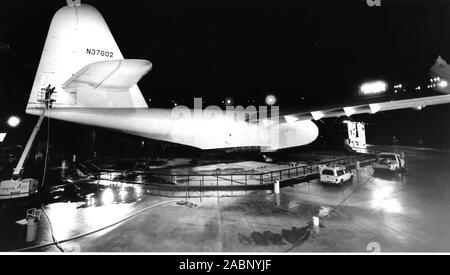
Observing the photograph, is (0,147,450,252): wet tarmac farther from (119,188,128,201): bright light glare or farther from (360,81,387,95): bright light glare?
(360,81,387,95): bright light glare

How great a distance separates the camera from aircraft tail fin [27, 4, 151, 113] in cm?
814

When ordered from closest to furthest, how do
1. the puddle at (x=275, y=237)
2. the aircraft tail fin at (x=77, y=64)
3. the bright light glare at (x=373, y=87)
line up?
the puddle at (x=275, y=237)
the aircraft tail fin at (x=77, y=64)
the bright light glare at (x=373, y=87)

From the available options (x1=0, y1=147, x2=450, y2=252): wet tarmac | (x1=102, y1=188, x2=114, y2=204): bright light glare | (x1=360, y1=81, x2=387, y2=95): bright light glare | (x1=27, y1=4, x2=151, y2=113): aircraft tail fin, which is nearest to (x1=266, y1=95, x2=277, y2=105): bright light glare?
(x1=360, y1=81, x2=387, y2=95): bright light glare

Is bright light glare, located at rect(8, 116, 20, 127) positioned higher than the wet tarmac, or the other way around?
bright light glare, located at rect(8, 116, 20, 127)

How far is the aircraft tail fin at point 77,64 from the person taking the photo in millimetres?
8141

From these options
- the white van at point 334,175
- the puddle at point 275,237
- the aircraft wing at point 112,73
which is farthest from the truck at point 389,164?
the aircraft wing at point 112,73

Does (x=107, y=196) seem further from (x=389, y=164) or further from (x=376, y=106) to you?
(x=389, y=164)

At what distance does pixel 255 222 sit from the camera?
8875mm

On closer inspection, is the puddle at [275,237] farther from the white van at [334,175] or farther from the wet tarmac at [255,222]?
→ the white van at [334,175]

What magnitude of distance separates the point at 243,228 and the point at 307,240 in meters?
2.31

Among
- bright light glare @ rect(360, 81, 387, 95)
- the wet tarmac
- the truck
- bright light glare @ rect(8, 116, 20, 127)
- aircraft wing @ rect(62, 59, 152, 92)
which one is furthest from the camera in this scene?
bright light glare @ rect(360, 81, 387, 95)

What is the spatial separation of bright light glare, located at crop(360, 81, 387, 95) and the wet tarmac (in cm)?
5464

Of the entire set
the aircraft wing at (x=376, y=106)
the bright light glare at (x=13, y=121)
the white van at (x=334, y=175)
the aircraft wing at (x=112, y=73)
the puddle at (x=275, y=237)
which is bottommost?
the puddle at (x=275, y=237)
